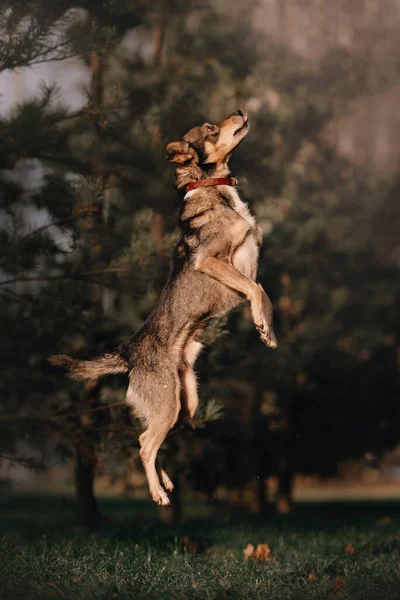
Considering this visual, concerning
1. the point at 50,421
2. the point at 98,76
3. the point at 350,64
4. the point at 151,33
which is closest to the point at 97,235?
the point at 50,421

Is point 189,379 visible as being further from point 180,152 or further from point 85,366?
point 180,152

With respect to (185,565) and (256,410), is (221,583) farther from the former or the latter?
(256,410)

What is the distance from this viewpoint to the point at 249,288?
5934 millimetres

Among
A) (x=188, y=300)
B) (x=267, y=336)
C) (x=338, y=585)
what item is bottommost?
(x=338, y=585)

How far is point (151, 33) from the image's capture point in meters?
12.7

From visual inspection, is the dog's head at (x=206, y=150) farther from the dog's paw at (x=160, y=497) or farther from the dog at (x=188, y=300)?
the dog's paw at (x=160, y=497)

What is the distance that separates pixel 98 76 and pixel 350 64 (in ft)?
26.9

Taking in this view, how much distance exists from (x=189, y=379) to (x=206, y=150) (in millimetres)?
1854

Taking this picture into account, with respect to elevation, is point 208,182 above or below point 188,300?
above

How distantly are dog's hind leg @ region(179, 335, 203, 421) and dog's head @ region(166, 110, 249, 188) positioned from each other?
1.34 m

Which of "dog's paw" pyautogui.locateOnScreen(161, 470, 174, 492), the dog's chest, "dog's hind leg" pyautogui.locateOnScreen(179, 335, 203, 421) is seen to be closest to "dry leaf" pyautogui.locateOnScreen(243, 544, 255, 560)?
"dog's paw" pyautogui.locateOnScreen(161, 470, 174, 492)

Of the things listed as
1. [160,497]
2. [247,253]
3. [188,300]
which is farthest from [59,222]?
[160,497]

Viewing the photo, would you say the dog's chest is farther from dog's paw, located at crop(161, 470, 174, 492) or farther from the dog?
dog's paw, located at crop(161, 470, 174, 492)

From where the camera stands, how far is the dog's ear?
6.38m
